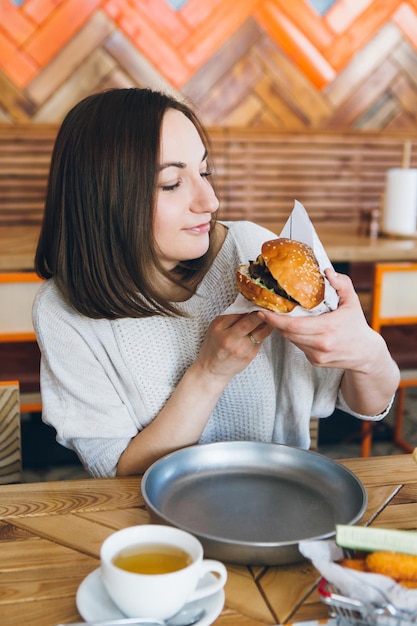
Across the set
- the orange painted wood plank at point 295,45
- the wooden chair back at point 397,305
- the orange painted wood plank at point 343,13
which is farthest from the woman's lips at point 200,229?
the orange painted wood plank at point 343,13

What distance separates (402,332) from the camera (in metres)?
3.09

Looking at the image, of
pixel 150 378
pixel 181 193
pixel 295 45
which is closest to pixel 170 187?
pixel 181 193

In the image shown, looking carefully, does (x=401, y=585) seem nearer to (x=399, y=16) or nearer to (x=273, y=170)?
(x=273, y=170)

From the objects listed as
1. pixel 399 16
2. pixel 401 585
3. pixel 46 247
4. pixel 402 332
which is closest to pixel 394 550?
pixel 401 585

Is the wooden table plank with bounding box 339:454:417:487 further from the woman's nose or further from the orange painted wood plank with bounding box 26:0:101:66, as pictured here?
the orange painted wood plank with bounding box 26:0:101:66

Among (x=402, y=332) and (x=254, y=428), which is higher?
(x=254, y=428)

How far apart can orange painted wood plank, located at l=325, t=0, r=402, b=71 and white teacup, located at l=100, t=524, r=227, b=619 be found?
288 centimetres

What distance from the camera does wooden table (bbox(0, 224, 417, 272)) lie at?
8.13 feet

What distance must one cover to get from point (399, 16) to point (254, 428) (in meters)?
2.55

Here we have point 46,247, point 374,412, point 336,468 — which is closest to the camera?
point 336,468

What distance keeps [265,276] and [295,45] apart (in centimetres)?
222

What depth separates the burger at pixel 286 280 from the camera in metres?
1.21

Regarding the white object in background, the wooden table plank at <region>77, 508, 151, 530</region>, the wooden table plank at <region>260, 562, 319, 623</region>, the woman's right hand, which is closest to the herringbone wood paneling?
the white object in background

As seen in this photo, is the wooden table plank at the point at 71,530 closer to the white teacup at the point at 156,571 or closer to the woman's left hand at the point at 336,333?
the white teacup at the point at 156,571
